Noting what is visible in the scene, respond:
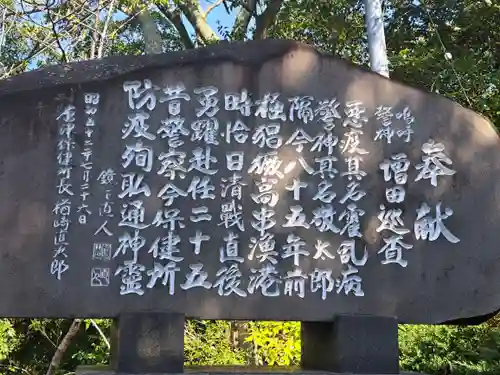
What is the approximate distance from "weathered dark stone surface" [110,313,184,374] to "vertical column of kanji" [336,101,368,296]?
0.83 meters

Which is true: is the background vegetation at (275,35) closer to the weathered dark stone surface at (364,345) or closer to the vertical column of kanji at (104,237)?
the weathered dark stone surface at (364,345)

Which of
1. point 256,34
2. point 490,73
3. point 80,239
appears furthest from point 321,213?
point 256,34

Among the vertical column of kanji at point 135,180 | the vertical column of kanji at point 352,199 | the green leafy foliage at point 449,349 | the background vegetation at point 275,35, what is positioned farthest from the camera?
the background vegetation at point 275,35

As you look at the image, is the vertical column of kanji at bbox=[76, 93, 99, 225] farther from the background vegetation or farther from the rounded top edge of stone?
the background vegetation

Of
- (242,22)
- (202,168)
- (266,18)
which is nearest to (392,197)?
(202,168)

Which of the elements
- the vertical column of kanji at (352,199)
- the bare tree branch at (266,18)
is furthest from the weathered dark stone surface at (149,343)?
the bare tree branch at (266,18)

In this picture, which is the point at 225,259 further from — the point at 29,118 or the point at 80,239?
the point at 29,118

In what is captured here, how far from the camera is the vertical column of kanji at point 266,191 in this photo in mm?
3037

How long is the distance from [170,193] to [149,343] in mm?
719

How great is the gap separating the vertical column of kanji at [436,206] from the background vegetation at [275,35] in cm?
171

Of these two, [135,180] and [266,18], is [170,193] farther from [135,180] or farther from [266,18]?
[266,18]

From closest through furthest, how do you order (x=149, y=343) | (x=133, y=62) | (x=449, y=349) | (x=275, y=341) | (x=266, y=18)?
(x=149, y=343) < (x=133, y=62) < (x=449, y=349) < (x=275, y=341) < (x=266, y=18)

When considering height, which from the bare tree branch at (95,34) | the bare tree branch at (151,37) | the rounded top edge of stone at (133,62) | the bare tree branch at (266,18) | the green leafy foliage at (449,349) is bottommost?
the green leafy foliage at (449,349)

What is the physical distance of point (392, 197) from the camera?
3.20 meters
